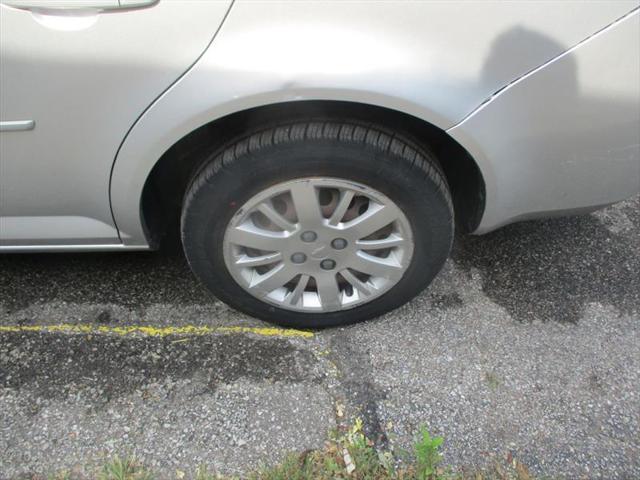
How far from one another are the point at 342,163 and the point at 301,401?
84 centimetres

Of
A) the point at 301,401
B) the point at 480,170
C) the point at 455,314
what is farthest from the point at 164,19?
the point at 455,314

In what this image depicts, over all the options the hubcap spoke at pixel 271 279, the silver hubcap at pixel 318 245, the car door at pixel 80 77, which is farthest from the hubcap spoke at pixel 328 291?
the car door at pixel 80 77

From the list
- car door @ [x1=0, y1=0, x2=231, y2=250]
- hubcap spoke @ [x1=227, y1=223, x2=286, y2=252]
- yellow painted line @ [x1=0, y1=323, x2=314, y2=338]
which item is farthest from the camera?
yellow painted line @ [x1=0, y1=323, x2=314, y2=338]

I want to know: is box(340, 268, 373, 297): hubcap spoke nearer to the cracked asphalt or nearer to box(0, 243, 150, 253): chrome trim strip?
the cracked asphalt

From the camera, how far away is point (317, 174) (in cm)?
163

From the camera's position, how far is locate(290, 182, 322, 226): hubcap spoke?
5.42 ft

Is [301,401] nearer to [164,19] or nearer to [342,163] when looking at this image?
[342,163]

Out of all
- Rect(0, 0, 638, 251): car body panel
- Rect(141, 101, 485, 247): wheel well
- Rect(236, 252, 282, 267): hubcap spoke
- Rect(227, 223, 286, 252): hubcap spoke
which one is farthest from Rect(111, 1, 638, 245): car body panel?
Rect(236, 252, 282, 267): hubcap spoke

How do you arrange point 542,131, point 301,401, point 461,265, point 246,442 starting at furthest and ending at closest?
1. point 461,265
2. point 301,401
3. point 246,442
4. point 542,131

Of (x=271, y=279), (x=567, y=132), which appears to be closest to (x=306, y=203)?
(x=271, y=279)

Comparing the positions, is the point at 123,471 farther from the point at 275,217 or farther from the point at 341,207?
the point at 341,207

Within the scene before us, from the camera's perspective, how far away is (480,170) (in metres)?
1.65

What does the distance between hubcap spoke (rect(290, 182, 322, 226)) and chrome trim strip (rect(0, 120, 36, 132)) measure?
79 cm

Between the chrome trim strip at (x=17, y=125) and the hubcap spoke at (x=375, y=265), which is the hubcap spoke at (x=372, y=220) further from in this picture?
the chrome trim strip at (x=17, y=125)
